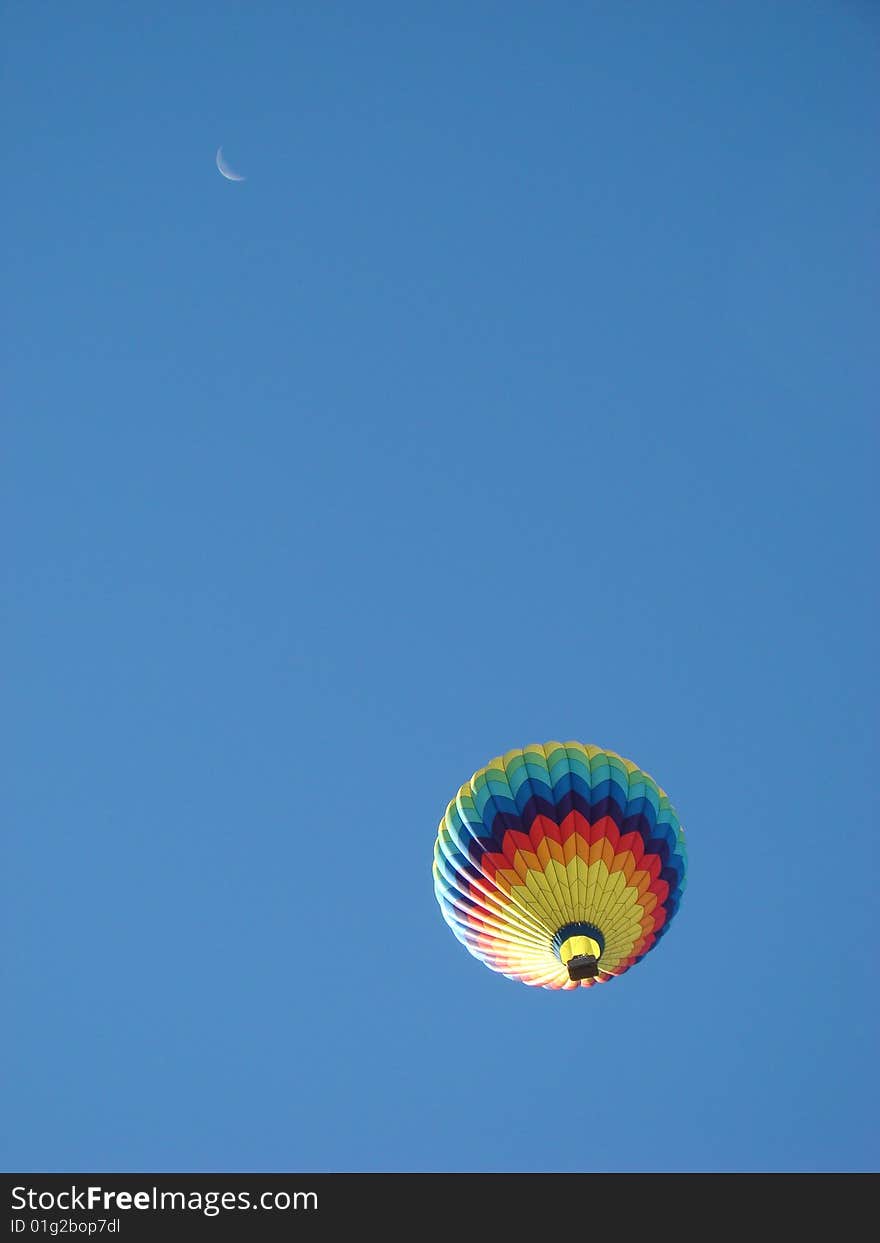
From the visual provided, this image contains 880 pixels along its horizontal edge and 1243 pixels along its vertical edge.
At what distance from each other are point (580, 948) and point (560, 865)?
69.0 inches

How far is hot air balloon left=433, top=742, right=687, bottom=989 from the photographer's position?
23578 millimetres

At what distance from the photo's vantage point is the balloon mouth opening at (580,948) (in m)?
23.6

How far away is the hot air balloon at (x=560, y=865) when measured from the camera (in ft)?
77.4

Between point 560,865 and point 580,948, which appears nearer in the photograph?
point 560,865

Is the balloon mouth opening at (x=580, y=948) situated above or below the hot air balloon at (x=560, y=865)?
below

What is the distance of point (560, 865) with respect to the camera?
23.5 m

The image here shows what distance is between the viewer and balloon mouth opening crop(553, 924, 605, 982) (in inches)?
928

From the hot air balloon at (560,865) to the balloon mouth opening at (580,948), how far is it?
0.02m

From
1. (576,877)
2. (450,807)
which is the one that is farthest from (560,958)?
(450,807)

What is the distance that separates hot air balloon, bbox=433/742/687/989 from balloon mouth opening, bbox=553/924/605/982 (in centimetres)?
2

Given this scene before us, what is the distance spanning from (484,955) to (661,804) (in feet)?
16.2

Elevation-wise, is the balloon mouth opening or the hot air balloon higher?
the hot air balloon

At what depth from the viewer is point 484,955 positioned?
24.9m
